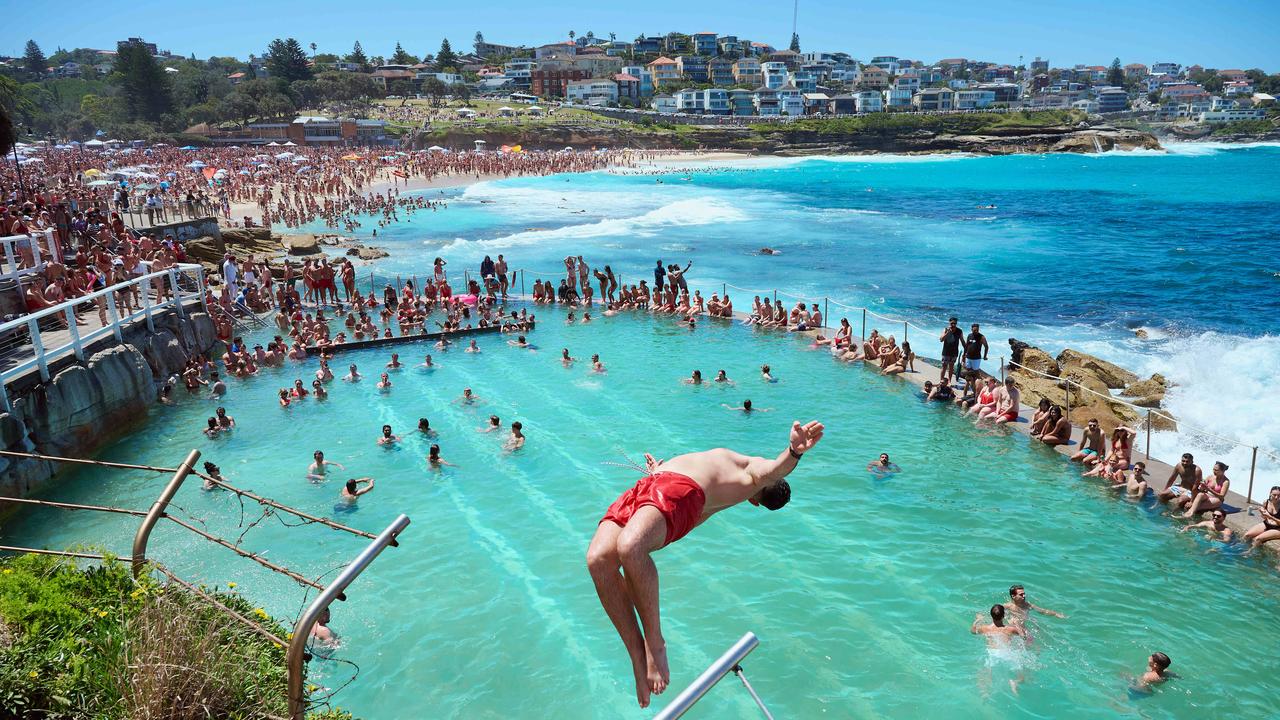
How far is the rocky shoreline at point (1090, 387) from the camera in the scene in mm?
16797

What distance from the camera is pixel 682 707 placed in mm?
2578

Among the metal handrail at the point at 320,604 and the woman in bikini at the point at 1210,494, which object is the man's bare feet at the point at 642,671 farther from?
the woman in bikini at the point at 1210,494

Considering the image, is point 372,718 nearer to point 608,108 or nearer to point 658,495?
point 658,495

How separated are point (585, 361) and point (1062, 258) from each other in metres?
32.5

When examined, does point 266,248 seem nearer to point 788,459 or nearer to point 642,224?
point 642,224

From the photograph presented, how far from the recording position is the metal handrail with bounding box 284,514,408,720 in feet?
11.0

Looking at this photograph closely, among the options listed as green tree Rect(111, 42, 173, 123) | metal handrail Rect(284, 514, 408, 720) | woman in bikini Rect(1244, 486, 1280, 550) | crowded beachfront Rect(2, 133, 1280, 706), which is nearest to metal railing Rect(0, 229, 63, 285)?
crowded beachfront Rect(2, 133, 1280, 706)

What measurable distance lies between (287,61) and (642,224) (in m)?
104

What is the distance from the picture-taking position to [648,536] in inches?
138

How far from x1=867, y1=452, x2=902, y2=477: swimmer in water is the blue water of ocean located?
6.17 m

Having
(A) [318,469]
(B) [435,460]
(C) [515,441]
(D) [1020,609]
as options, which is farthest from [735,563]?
(A) [318,469]

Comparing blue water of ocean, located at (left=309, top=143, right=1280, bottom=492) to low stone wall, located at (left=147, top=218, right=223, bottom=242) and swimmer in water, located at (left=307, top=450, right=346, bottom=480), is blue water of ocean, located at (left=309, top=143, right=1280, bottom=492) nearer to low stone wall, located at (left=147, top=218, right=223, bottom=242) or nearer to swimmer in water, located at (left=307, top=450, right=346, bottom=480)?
low stone wall, located at (left=147, top=218, right=223, bottom=242)

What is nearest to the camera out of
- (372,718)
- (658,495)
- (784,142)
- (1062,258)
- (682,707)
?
(682,707)

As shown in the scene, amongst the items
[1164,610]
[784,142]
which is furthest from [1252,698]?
[784,142]
